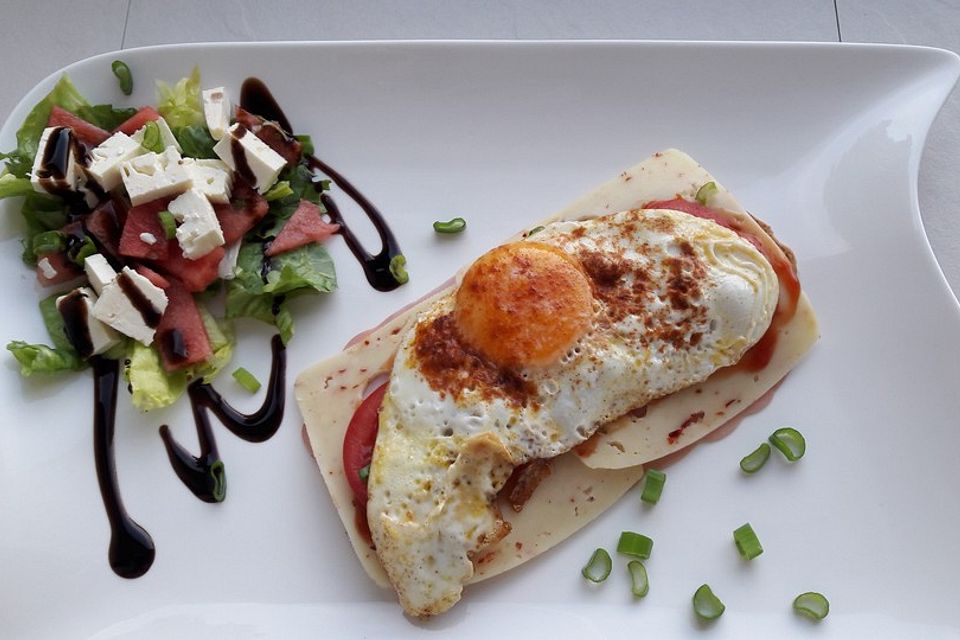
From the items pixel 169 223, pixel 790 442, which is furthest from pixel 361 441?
pixel 790 442

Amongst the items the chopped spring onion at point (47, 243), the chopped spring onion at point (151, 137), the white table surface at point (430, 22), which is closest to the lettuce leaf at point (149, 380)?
the chopped spring onion at point (47, 243)

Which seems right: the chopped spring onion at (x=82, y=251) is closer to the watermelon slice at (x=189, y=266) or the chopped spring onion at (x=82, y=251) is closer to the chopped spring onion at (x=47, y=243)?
the chopped spring onion at (x=47, y=243)

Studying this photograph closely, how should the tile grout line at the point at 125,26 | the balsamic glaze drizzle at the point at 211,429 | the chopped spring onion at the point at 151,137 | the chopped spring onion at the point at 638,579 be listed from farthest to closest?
the tile grout line at the point at 125,26 → the chopped spring onion at the point at 151,137 → the balsamic glaze drizzle at the point at 211,429 → the chopped spring onion at the point at 638,579

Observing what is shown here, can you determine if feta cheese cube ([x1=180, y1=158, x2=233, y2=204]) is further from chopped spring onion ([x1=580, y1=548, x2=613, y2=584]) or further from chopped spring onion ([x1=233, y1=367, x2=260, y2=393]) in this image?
chopped spring onion ([x1=580, y1=548, x2=613, y2=584])

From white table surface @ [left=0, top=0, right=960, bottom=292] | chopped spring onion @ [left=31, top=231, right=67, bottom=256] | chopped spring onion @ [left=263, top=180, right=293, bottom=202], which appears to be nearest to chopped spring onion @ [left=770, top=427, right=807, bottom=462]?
white table surface @ [left=0, top=0, right=960, bottom=292]

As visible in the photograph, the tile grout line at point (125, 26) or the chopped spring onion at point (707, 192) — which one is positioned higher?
the tile grout line at point (125, 26)
